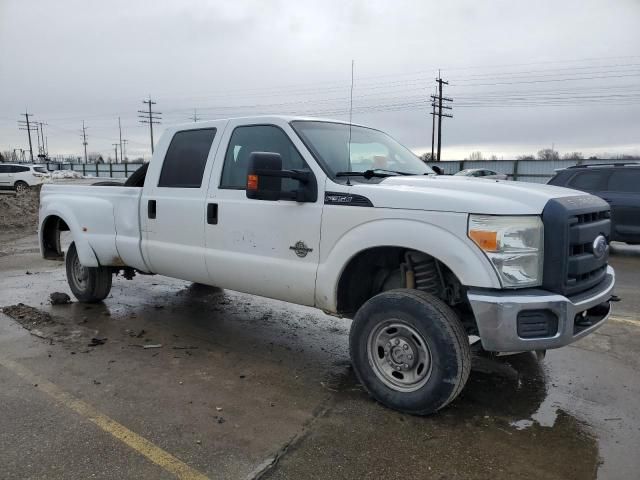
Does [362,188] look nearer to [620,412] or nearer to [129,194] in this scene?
[620,412]

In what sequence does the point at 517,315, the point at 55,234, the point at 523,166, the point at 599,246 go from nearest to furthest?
1. the point at 517,315
2. the point at 599,246
3. the point at 55,234
4. the point at 523,166

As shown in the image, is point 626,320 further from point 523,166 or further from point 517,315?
point 523,166

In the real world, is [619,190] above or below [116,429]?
above

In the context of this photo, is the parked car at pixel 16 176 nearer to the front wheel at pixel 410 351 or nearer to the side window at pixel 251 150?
the side window at pixel 251 150

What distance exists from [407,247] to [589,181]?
8455 mm

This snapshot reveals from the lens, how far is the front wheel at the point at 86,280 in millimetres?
6207

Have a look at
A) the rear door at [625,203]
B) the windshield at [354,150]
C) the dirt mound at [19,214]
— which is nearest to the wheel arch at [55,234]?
the windshield at [354,150]

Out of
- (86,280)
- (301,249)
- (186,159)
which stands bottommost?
(86,280)

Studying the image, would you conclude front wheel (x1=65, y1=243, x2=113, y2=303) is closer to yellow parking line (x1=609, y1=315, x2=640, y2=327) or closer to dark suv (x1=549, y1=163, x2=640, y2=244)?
yellow parking line (x1=609, y1=315, x2=640, y2=327)

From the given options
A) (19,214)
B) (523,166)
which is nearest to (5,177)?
(19,214)

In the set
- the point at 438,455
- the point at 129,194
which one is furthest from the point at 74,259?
the point at 438,455

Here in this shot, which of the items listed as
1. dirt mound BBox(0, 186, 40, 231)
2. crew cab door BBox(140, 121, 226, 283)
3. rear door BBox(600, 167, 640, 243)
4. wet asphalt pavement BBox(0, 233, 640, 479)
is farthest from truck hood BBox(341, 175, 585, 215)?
dirt mound BBox(0, 186, 40, 231)

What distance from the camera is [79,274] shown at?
253 inches

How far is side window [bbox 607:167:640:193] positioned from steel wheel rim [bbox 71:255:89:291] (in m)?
9.28
